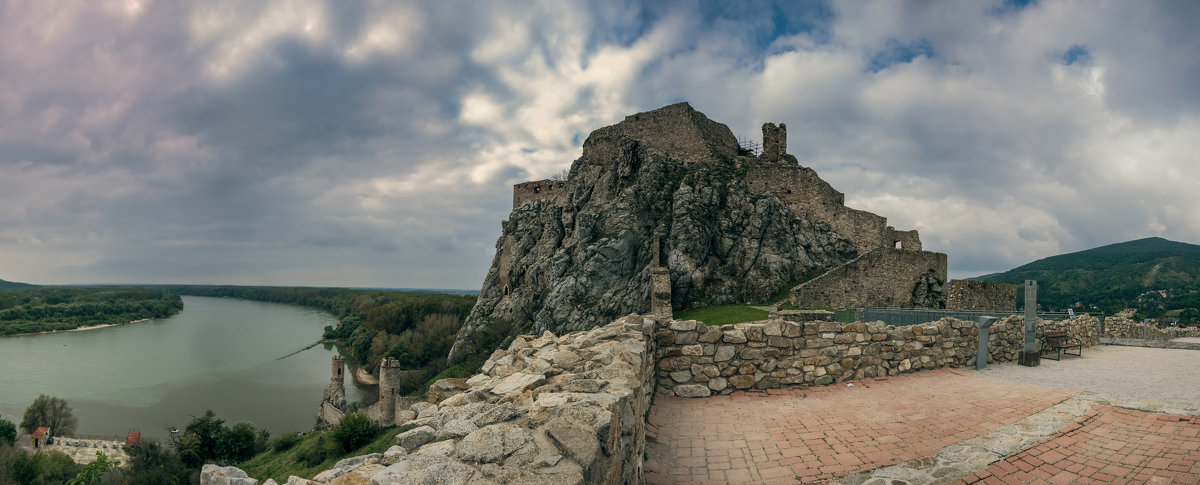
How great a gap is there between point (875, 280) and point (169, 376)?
76451mm

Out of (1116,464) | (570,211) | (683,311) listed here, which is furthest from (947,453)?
(570,211)

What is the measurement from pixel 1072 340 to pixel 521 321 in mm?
26175

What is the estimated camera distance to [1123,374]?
7691 mm

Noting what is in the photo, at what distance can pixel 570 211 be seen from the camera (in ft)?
100

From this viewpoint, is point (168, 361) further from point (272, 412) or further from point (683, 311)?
point (683, 311)

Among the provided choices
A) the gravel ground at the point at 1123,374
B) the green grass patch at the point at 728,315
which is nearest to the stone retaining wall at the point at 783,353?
the gravel ground at the point at 1123,374

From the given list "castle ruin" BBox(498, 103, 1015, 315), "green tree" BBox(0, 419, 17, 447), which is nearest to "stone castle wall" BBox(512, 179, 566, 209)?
"castle ruin" BBox(498, 103, 1015, 315)

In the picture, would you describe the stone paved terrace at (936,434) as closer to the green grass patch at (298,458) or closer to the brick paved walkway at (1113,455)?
the brick paved walkway at (1113,455)

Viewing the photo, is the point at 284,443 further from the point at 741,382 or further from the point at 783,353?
the point at 783,353

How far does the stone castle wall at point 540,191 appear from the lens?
33.6 m

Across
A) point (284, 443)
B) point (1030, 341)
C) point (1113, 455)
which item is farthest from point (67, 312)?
point (1113, 455)

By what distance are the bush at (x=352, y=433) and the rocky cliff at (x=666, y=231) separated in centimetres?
1080

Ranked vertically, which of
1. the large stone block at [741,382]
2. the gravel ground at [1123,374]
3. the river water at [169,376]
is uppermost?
the gravel ground at [1123,374]

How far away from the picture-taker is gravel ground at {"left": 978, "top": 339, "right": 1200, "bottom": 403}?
635 cm
